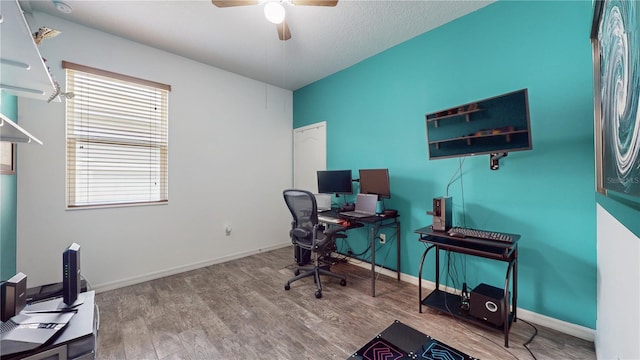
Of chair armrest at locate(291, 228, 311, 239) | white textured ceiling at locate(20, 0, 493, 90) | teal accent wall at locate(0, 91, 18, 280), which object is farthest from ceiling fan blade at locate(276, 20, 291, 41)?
teal accent wall at locate(0, 91, 18, 280)

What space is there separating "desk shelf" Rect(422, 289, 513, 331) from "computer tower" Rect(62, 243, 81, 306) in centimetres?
255

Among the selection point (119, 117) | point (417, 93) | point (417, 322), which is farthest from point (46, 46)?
point (417, 322)

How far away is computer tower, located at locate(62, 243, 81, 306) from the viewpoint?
1.36 metres

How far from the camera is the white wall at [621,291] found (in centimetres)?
75

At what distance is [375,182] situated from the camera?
2953mm

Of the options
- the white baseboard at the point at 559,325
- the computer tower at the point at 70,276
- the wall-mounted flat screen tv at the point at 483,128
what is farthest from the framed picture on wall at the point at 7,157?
the white baseboard at the point at 559,325

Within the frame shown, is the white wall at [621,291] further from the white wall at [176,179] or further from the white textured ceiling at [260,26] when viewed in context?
the white wall at [176,179]

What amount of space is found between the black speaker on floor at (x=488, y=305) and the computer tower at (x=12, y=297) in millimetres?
2857

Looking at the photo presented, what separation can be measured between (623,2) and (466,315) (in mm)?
2060

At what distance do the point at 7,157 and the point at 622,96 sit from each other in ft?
12.3

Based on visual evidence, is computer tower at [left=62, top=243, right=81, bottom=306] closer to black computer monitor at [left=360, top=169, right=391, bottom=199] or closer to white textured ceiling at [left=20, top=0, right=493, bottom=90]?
white textured ceiling at [left=20, top=0, right=493, bottom=90]

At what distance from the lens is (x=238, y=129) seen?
3.71 meters

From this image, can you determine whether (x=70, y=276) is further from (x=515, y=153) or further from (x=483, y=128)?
(x=515, y=153)

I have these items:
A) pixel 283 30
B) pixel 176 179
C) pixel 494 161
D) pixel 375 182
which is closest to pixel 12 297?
pixel 176 179
